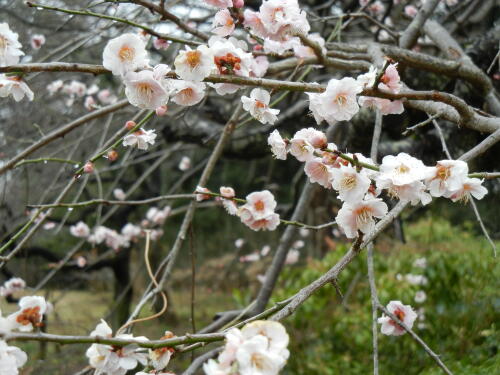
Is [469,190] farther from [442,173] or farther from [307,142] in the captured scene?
[307,142]

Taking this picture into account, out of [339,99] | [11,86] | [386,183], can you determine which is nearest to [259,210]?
[339,99]

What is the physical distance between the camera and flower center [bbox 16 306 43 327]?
0.90 m

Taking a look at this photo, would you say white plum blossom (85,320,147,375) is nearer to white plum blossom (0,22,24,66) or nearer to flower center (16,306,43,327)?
flower center (16,306,43,327)

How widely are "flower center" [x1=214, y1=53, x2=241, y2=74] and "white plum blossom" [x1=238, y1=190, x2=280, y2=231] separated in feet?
1.48

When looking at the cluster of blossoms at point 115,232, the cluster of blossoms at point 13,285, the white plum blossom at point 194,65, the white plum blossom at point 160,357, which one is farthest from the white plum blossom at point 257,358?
the cluster of blossoms at point 115,232

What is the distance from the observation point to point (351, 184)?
971 millimetres

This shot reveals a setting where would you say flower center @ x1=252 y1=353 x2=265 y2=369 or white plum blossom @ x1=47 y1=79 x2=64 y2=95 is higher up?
flower center @ x1=252 y1=353 x2=265 y2=369

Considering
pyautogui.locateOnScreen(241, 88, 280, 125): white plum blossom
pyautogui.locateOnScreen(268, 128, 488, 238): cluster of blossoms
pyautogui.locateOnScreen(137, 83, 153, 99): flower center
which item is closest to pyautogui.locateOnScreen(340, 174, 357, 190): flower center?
pyautogui.locateOnScreen(268, 128, 488, 238): cluster of blossoms

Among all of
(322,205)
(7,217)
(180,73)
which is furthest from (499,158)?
(7,217)

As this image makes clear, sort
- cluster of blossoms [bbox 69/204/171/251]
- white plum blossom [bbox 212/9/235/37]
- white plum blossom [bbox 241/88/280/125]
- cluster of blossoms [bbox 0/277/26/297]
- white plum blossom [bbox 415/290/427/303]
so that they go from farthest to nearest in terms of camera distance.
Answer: cluster of blossoms [bbox 69/204/171/251], cluster of blossoms [bbox 0/277/26/297], white plum blossom [bbox 415/290/427/303], white plum blossom [bbox 212/9/235/37], white plum blossom [bbox 241/88/280/125]

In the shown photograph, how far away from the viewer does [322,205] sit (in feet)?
17.0

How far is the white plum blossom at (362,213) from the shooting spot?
996 mm

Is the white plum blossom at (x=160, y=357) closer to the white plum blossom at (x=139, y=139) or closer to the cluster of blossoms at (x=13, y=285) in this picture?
the white plum blossom at (x=139, y=139)

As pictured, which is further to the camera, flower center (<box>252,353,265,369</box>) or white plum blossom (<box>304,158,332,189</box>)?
white plum blossom (<box>304,158,332,189</box>)
